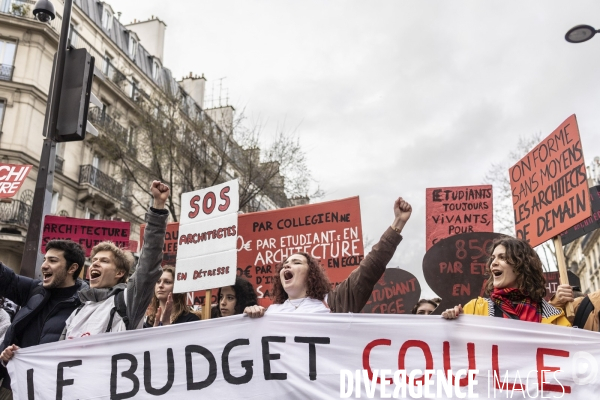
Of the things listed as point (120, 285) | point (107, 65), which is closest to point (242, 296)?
point (120, 285)

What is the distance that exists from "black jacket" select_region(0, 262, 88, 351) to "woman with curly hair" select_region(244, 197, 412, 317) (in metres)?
1.34

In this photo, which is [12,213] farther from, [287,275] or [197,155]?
[287,275]

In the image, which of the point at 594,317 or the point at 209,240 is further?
the point at 209,240

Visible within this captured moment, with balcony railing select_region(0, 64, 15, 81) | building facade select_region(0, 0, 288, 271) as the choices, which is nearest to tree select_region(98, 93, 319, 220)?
building facade select_region(0, 0, 288, 271)

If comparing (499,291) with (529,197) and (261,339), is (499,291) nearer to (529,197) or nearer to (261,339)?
(261,339)

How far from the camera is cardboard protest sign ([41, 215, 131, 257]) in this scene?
317 inches

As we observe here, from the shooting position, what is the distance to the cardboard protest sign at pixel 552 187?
4.81 m

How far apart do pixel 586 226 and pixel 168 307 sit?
413 centimetres

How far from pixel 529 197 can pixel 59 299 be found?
3.93 meters

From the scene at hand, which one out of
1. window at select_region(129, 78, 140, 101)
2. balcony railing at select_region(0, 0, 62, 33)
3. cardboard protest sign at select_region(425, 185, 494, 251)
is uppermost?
balcony railing at select_region(0, 0, 62, 33)

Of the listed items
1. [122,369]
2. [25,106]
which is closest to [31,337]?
[122,369]

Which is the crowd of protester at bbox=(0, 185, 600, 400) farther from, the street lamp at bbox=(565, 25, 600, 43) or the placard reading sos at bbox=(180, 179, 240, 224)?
the street lamp at bbox=(565, 25, 600, 43)

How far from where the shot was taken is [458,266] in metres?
5.33

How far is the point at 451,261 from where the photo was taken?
5.38 m
